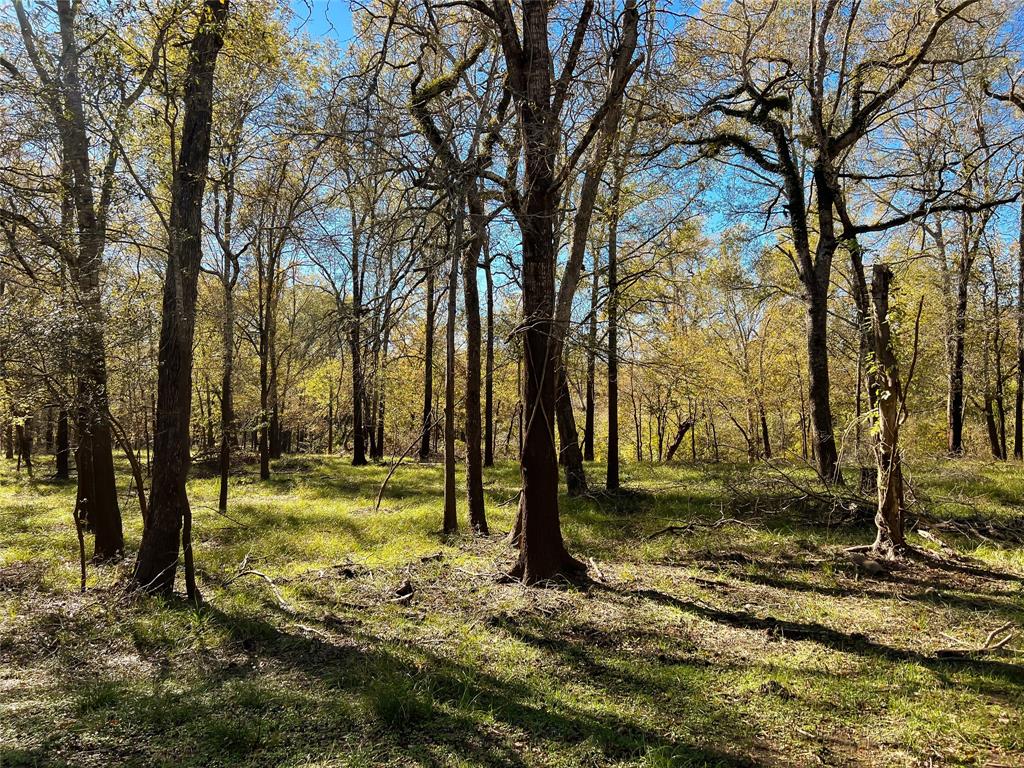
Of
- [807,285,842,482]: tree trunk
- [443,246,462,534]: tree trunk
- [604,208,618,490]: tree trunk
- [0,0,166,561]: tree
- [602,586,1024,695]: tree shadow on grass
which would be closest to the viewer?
[602,586,1024,695]: tree shadow on grass

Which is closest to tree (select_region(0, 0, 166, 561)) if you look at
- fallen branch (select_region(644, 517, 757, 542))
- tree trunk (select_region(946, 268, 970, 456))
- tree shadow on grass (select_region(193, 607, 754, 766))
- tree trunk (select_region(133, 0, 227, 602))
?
tree trunk (select_region(133, 0, 227, 602))

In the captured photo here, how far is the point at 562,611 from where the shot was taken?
17.9 feet

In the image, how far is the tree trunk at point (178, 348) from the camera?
639 centimetres

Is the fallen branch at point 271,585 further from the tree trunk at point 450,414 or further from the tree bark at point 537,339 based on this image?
the tree trunk at point 450,414

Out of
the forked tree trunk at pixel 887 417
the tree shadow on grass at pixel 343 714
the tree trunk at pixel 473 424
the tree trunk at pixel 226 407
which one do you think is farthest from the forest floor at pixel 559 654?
the tree trunk at pixel 226 407

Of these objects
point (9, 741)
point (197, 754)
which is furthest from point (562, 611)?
point (9, 741)

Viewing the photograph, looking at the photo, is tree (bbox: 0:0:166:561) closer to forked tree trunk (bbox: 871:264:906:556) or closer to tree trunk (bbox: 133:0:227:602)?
tree trunk (bbox: 133:0:227:602)

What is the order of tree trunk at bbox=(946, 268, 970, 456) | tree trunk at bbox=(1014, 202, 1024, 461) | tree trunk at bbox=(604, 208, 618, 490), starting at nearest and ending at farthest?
tree trunk at bbox=(604, 208, 618, 490) < tree trunk at bbox=(1014, 202, 1024, 461) < tree trunk at bbox=(946, 268, 970, 456)

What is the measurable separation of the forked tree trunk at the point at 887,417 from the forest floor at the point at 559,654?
44 cm

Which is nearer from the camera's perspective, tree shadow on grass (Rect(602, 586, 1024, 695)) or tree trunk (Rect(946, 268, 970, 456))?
tree shadow on grass (Rect(602, 586, 1024, 695))

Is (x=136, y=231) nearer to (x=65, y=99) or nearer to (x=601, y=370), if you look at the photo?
(x=65, y=99)

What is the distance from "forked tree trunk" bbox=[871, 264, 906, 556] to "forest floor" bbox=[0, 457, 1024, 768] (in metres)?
0.44

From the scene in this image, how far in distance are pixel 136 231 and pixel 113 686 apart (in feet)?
18.0

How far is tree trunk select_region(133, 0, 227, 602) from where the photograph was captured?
6395mm
